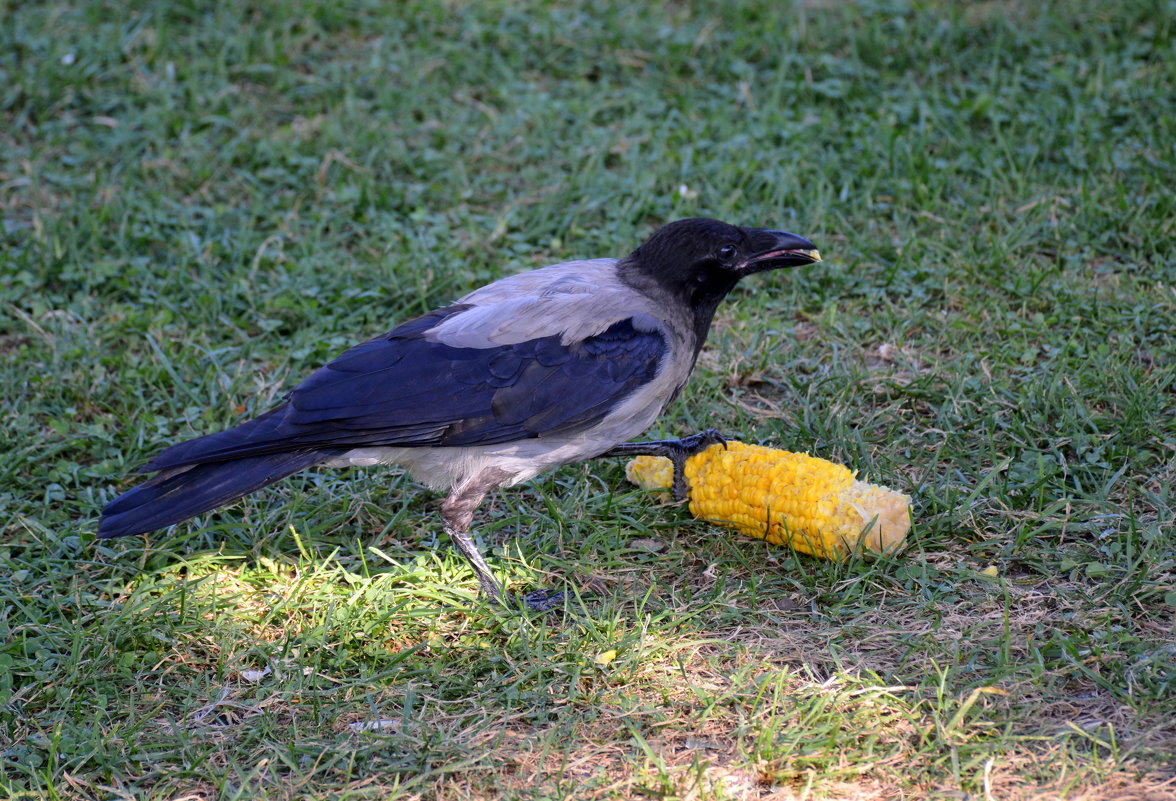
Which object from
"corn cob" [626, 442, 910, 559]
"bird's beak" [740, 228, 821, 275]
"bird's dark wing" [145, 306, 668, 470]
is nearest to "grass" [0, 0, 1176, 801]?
"corn cob" [626, 442, 910, 559]

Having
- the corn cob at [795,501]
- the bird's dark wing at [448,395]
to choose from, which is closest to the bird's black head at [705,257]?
the bird's dark wing at [448,395]

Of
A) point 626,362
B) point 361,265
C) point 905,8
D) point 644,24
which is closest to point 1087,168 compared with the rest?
point 905,8

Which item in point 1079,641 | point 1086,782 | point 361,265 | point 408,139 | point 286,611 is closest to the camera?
point 1086,782

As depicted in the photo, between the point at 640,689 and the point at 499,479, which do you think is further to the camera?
the point at 499,479

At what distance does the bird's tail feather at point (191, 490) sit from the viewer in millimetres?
3426

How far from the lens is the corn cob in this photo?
11.6 ft

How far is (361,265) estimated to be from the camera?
541 cm

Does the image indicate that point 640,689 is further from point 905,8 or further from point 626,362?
point 905,8

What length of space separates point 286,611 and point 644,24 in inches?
189

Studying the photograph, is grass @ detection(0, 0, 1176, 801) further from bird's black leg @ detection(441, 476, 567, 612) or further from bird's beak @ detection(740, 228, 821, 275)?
bird's beak @ detection(740, 228, 821, 275)

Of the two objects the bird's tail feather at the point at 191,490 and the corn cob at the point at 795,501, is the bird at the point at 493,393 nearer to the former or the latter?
the bird's tail feather at the point at 191,490

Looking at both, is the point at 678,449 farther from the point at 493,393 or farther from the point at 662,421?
the point at 493,393

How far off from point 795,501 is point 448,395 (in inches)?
45.3

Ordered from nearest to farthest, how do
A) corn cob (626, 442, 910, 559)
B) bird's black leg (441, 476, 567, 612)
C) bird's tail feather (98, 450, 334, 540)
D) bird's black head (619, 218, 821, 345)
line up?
bird's tail feather (98, 450, 334, 540), corn cob (626, 442, 910, 559), bird's black leg (441, 476, 567, 612), bird's black head (619, 218, 821, 345)
